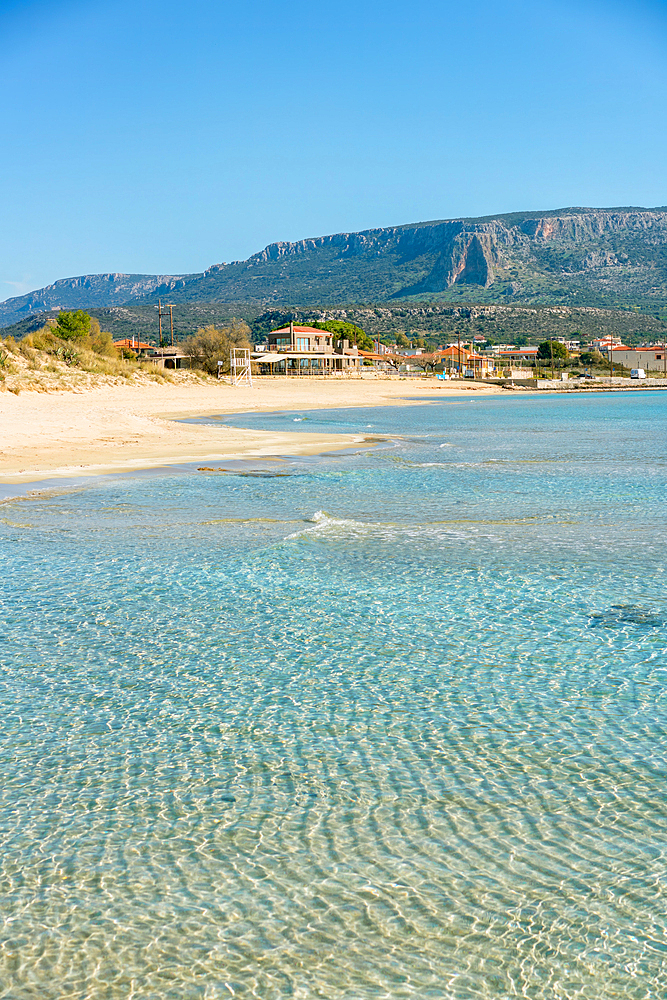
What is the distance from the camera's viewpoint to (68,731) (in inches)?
234

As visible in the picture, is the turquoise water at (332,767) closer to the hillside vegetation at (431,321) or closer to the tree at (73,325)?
the tree at (73,325)

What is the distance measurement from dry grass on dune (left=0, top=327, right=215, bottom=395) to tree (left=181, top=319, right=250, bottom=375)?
11.7 metres

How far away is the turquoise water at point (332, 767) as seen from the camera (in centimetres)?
370

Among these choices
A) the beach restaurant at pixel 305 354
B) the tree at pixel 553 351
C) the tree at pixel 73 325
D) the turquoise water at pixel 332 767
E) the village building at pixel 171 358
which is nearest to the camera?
the turquoise water at pixel 332 767

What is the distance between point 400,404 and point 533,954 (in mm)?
61742

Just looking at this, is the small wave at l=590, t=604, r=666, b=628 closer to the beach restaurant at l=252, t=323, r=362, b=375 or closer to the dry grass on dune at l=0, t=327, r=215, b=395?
the dry grass on dune at l=0, t=327, r=215, b=395

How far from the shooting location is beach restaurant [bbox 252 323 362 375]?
9719 centimetres

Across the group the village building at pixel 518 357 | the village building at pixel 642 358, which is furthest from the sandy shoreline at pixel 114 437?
the village building at pixel 642 358

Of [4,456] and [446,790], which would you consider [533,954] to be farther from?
[4,456]

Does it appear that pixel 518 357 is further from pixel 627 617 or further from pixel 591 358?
pixel 627 617

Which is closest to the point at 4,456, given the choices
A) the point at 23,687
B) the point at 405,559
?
the point at 405,559

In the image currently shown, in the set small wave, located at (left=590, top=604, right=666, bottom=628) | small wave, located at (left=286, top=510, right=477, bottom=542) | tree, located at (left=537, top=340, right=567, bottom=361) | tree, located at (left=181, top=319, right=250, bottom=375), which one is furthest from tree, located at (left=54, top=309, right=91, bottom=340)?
tree, located at (left=537, top=340, right=567, bottom=361)

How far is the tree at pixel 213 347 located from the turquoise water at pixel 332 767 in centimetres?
6825

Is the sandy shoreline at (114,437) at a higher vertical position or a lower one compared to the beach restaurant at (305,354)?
lower
